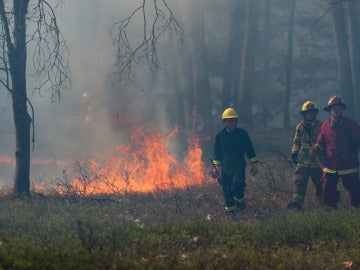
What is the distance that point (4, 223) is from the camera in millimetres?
8602

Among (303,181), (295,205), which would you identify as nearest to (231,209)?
(295,205)

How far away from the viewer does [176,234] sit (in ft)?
22.1

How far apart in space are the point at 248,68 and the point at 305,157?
440 inches

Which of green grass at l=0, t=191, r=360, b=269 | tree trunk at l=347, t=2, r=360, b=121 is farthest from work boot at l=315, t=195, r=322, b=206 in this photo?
tree trunk at l=347, t=2, r=360, b=121

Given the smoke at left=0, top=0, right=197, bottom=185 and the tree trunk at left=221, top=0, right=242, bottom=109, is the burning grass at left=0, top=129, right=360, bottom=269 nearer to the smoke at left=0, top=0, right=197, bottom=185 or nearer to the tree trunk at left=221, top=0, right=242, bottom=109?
the tree trunk at left=221, top=0, right=242, bottom=109

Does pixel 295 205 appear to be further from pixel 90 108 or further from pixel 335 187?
pixel 90 108

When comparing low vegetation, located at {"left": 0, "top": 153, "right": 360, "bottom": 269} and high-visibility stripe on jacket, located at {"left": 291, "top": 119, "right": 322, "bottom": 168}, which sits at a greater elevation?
high-visibility stripe on jacket, located at {"left": 291, "top": 119, "right": 322, "bottom": 168}

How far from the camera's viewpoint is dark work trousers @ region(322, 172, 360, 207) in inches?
360

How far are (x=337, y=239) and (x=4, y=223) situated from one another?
5.89 meters

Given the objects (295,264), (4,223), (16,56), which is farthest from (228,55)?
(295,264)

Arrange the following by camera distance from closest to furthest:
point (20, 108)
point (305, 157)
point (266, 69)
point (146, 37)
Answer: point (305, 157)
point (20, 108)
point (146, 37)
point (266, 69)

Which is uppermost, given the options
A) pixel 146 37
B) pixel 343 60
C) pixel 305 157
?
pixel 146 37

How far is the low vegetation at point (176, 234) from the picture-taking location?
490 centimetres

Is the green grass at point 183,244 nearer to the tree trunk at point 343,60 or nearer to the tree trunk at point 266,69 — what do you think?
the tree trunk at point 343,60
